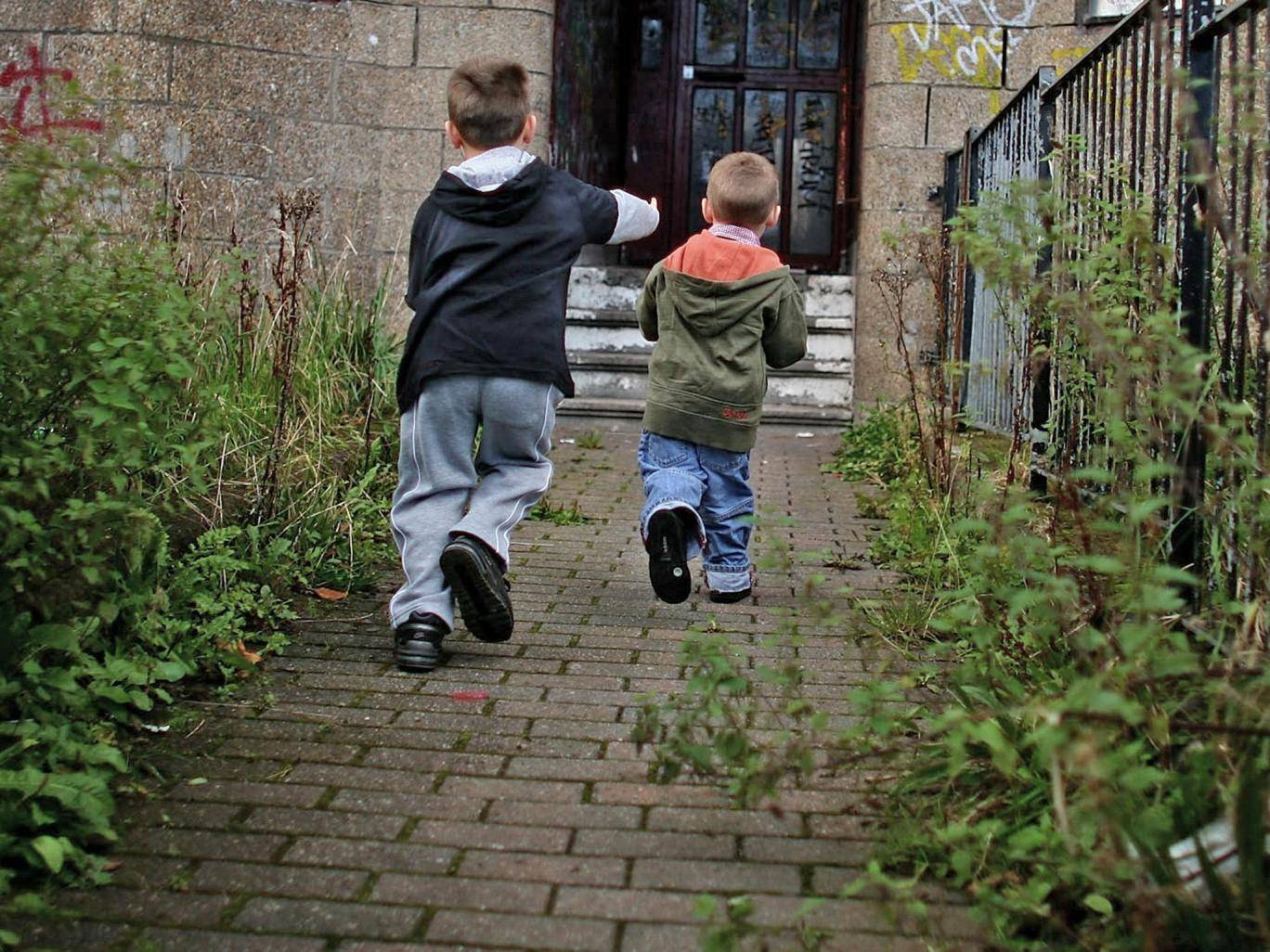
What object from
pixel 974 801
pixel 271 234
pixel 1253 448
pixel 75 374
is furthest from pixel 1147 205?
pixel 271 234

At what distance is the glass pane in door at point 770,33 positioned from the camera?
31.6 feet

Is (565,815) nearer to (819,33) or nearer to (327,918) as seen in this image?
(327,918)

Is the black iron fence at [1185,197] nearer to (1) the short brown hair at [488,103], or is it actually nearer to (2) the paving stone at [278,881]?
(1) the short brown hair at [488,103]

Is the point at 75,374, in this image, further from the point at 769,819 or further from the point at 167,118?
the point at 167,118

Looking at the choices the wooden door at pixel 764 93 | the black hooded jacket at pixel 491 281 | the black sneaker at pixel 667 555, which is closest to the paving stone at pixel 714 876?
the black hooded jacket at pixel 491 281

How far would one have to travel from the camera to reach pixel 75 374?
2.76m

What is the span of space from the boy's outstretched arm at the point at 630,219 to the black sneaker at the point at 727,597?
119 cm

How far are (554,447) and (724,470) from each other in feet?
10.7

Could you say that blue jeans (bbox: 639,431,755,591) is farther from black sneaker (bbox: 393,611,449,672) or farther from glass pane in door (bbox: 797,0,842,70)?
glass pane in door (bbox: 797,0,842,70)

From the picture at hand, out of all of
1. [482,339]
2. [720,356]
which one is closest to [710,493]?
[720,356]

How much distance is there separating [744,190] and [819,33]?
227 inches

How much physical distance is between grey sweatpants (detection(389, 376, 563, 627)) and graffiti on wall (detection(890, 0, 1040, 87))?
556 cm

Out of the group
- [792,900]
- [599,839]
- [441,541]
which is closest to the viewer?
[792,900]

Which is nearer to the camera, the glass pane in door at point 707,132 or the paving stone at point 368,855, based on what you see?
the paving stone at point 368,855
